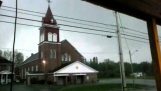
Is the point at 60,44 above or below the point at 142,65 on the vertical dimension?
above

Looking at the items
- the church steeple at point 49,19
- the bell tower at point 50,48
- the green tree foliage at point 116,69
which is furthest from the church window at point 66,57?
the church steeple at point 49,19

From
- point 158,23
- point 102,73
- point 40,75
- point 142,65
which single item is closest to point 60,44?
point 40,75

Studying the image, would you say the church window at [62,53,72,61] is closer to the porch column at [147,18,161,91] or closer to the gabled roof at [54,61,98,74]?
the gabled roof at [54,61,98,74]

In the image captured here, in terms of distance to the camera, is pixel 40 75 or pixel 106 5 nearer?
pixel 106 5

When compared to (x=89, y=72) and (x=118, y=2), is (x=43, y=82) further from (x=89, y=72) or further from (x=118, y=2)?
(x=118, y=2)

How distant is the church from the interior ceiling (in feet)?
153

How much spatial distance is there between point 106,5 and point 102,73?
82.1 metres

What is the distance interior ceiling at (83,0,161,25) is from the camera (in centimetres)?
310

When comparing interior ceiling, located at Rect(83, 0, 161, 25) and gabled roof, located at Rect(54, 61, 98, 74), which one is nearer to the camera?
interior ceiling, located at Rect(83, 0, 161, 25)

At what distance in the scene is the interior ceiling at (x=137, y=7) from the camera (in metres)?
3.10

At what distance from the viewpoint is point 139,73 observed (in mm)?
78438

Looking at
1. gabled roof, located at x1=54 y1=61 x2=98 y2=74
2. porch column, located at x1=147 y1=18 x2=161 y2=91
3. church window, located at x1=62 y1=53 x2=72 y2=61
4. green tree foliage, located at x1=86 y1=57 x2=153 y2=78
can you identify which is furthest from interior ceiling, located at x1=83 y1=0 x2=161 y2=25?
church window, located at x1=62 y1=53 x2=72 y2=61

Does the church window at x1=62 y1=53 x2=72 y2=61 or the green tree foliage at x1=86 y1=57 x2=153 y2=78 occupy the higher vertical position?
the church window at x1=62 y1=53 x2=72 y2=61

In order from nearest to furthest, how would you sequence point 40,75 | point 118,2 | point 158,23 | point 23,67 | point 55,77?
point 118,2 < point 158,23 < point 55,77 < point 40,75 < point 23,67
